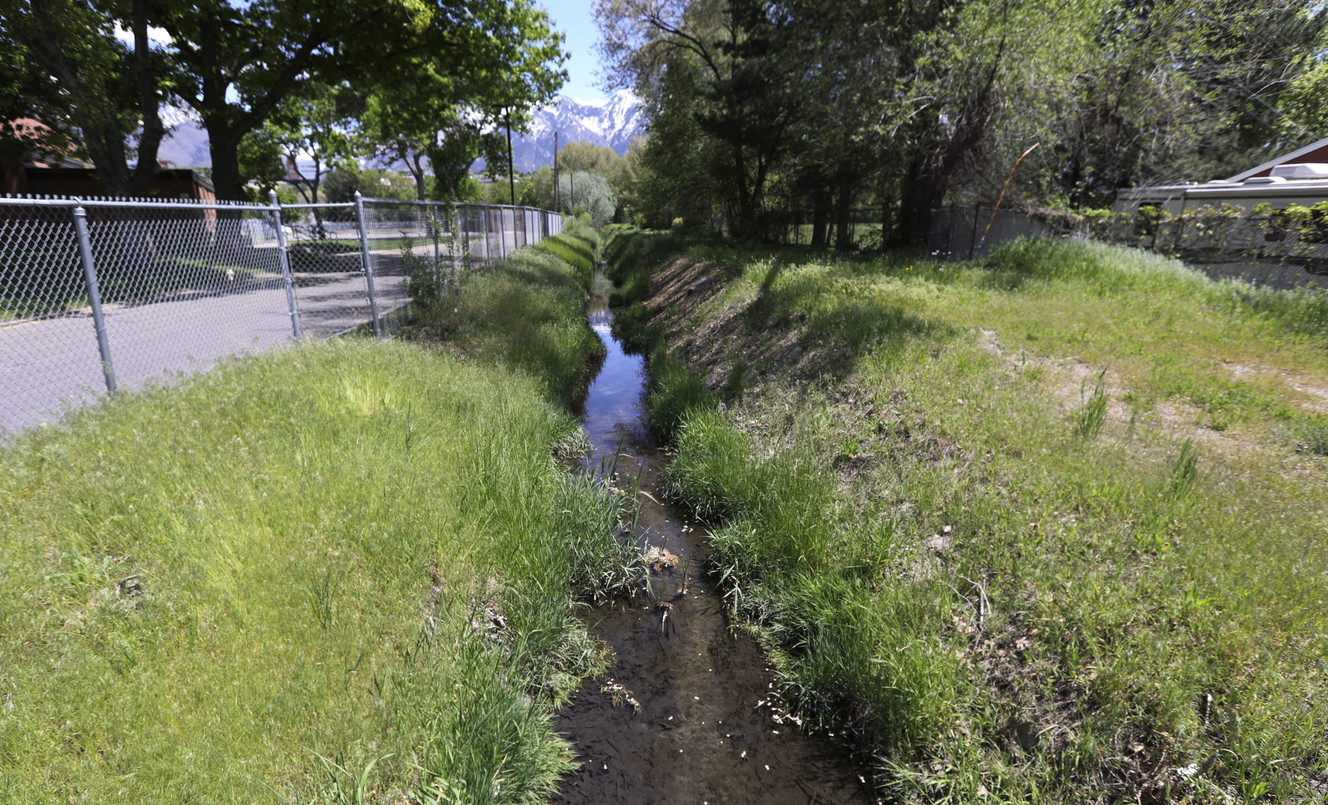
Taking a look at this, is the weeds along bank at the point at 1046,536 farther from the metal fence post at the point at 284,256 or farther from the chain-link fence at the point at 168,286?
the chain-link fence at the point at 168,286

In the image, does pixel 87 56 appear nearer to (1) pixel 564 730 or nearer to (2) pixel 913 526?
(1) pixel 564 730

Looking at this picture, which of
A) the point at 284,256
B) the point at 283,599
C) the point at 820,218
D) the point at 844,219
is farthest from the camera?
the point at 820,218

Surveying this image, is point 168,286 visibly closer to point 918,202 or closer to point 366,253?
point 366,253

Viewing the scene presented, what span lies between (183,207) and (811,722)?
6264mm

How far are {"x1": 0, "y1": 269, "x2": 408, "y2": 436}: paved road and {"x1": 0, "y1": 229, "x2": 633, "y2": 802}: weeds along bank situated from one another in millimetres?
1709

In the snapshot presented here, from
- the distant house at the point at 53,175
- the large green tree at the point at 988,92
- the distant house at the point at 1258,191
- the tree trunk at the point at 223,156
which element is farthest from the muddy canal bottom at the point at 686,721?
the distant house at the point at 53,175

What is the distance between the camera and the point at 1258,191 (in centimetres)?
964

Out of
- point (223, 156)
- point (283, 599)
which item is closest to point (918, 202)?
point (283, 599)

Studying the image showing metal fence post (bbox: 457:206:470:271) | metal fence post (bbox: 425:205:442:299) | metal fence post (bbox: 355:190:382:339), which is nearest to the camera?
metal fence post (bbox: 355:190:382:339)

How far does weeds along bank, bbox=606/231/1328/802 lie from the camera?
2.90 meters

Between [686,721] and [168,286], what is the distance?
6319 millimetres

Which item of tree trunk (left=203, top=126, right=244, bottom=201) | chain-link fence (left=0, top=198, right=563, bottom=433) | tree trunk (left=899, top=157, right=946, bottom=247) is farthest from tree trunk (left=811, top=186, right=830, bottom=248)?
tree trunk (left=203, top=126, right=244, bottom=201)

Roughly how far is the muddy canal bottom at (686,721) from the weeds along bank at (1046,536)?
0.27m

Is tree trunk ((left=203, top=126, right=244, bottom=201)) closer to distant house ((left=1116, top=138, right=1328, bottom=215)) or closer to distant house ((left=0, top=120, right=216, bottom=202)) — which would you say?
distant house ((left=0, top=120, right=216, bottom=202))
